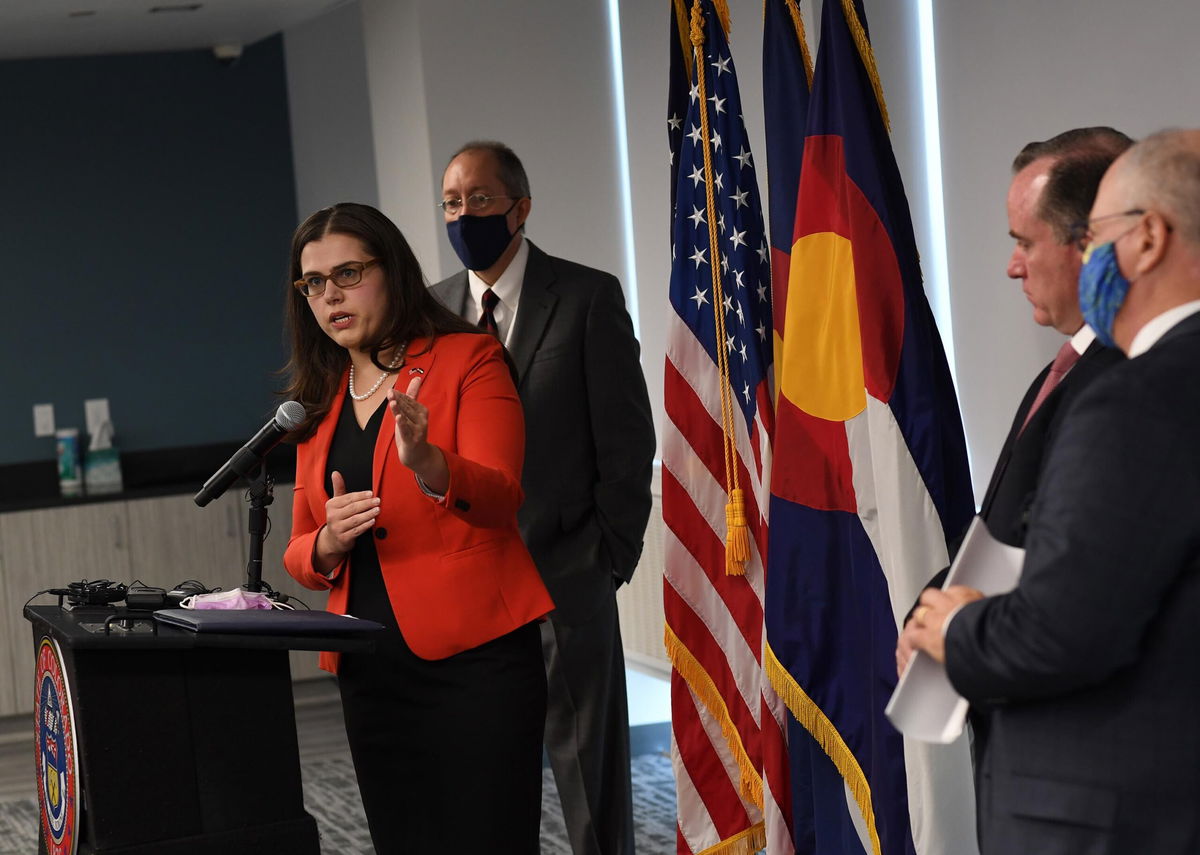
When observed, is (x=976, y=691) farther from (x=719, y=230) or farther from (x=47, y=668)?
(x=719, y=230)

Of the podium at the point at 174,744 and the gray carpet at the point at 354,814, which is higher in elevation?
the podium at the point at 174,744

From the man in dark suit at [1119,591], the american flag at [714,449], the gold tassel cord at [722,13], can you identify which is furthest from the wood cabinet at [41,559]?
the man in dark suit at [1119,591]

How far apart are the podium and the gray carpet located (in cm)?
174

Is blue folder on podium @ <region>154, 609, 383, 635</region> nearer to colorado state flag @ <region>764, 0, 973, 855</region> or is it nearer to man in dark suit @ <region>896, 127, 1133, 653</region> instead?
man in dark suit @ <region>896, 127, 1133, 653</region>

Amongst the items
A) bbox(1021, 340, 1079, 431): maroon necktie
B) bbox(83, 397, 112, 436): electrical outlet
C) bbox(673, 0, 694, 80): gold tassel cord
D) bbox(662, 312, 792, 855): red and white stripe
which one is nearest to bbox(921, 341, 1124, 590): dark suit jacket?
bbox(1021, 340, 1079, 431): maroon necktie

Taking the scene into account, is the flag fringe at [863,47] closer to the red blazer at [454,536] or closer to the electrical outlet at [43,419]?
the red blazer at [454,536]

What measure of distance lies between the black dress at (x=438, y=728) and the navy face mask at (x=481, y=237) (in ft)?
2.93

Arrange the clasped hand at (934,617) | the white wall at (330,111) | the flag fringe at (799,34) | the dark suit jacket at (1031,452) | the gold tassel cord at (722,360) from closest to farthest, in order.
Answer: the clasped hand at (934,617), the dark suit jacket at (1031,452), the flag fringe at (799,34), the gold tassel cord at (722,360), the white wall at (330,111)

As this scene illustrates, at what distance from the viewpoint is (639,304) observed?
16.1 ft

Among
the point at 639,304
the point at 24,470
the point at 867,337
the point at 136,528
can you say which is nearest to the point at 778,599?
the point at 867,337

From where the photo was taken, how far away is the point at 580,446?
10.1ft

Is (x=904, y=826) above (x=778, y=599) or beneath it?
beneath

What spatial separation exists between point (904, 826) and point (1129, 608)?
4.60 feet

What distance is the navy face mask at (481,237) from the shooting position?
311cm
